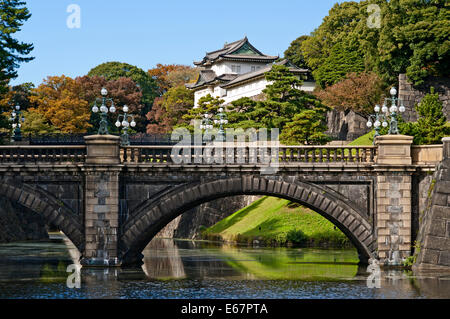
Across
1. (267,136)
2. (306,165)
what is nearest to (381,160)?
(306,165)

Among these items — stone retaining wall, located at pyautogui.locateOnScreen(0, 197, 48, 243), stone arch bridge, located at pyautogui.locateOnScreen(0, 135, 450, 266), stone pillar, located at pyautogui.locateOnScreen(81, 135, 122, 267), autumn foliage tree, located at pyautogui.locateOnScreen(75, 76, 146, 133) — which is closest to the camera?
stone arch bridge, located at pyautogui.locateOnScreen(0, 135, 450, 266)

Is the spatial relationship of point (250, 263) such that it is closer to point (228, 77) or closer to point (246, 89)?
point (246, 89)

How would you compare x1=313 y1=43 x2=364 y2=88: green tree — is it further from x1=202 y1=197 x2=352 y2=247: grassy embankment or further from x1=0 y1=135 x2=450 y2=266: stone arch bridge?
x1=0 y1=135 x2=450 y2=266: stone arch bridge

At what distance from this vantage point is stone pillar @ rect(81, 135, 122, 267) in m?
41.6

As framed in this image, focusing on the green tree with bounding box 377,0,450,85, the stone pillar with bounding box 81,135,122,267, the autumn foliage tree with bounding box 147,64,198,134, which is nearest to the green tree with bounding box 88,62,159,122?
the autumn foliage tree with bounding box 147,64,198,134

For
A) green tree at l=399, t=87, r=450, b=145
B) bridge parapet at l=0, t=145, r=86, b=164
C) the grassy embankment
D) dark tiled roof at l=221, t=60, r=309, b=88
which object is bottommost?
the grassy embankment

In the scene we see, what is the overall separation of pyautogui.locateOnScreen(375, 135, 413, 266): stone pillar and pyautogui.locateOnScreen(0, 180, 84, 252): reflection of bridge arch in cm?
1566

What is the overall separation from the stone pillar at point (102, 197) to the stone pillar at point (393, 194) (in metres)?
13.6

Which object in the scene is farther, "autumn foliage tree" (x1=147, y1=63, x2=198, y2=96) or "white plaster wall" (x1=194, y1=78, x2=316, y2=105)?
"autumn foliage tree" (x1=147, y1=63, x2=198, y2=96)

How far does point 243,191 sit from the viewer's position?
1673 inches

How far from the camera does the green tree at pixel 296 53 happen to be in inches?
4508

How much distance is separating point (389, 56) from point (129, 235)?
42.9 m

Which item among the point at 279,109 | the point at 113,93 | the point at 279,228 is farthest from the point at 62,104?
the point at 279,228
